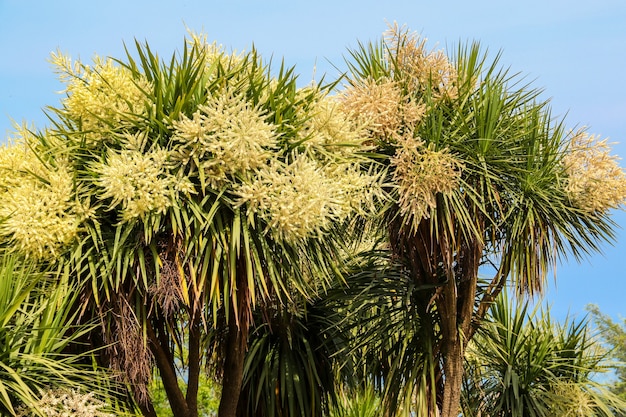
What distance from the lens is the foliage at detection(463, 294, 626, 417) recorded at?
10.1m

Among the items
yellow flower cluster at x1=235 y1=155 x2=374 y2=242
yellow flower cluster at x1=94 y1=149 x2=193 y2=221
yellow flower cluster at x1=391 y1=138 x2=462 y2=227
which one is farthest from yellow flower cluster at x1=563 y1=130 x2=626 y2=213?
yellow flower cluster at x1=94 y1=149 x2=193 y2=221

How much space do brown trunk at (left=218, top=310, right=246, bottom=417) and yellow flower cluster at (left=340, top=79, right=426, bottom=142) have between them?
230 centimetres

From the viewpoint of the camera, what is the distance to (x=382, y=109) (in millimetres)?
8391

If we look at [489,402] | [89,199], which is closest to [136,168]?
[89,199]

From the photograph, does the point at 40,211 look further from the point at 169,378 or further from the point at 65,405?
the point at 169,378

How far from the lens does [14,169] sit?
7.52 meters

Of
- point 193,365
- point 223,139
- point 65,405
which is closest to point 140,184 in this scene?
point 223,139

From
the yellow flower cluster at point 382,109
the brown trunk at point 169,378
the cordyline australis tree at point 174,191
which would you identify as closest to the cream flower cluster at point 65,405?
the cordyline australis tree at point 174,191

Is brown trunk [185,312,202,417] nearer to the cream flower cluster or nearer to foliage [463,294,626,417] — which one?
the cream flower cluster

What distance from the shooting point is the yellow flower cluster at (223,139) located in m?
6.97

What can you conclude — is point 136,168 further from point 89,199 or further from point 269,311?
point 269,311

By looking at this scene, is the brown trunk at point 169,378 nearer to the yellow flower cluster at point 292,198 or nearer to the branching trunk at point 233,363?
the branching trunk at point 233,363

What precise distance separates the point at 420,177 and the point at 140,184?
267 cm

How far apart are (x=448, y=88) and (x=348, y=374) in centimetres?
324
